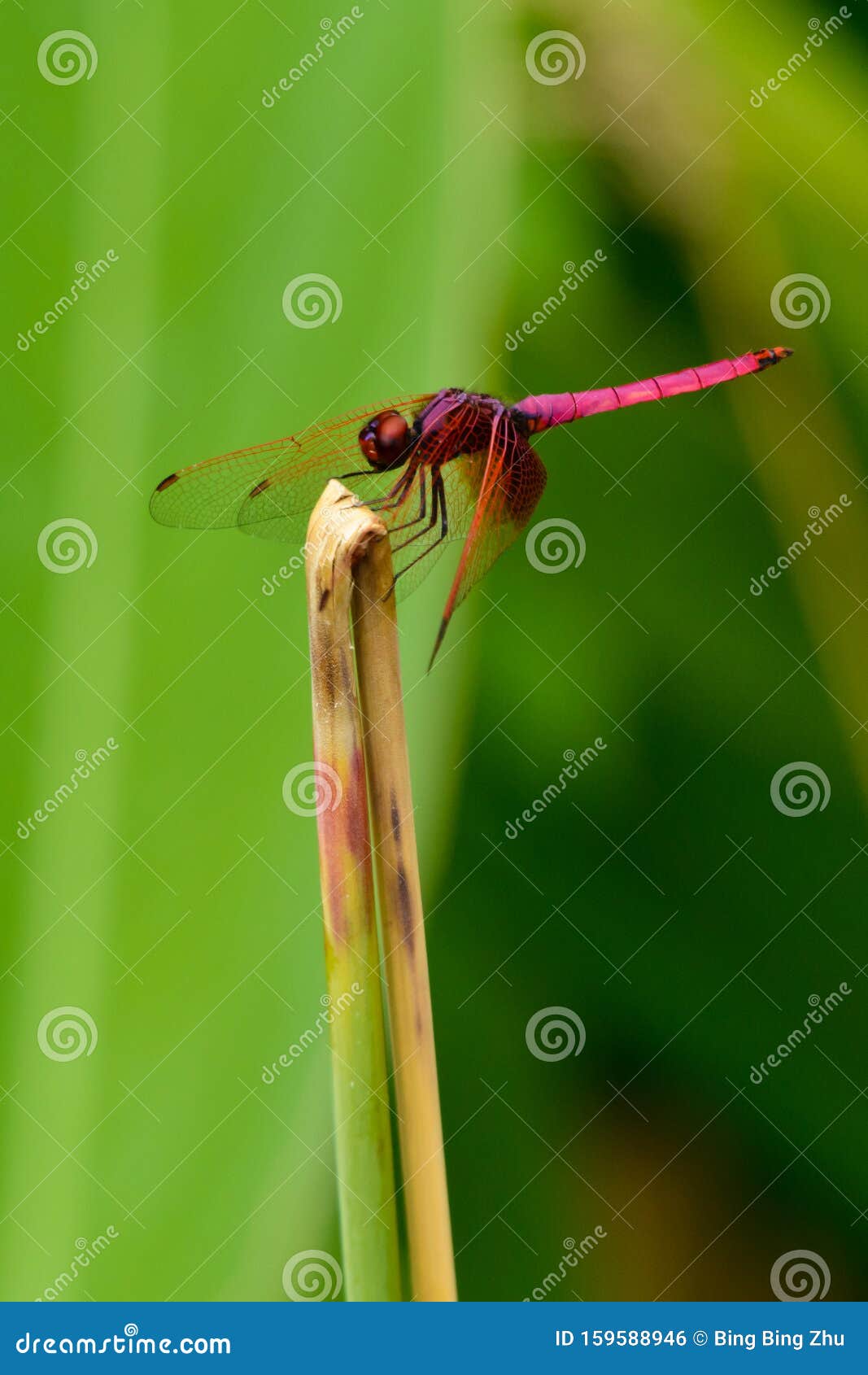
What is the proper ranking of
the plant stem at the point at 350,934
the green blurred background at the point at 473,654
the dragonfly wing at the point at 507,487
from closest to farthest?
the plant stem at the point at 350,934 → the green blurred background at the point at 473,654 → the dragonfly wing at the point at 507,487

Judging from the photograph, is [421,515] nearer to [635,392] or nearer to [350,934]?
[635,392]

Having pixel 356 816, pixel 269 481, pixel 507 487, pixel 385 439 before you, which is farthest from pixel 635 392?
pixel 356 816

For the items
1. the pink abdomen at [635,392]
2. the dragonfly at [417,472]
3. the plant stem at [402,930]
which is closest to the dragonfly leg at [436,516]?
the dragonfly at [417,472]

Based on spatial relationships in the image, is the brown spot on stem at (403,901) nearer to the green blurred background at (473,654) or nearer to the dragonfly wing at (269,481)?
the green blurred background at (473,654)

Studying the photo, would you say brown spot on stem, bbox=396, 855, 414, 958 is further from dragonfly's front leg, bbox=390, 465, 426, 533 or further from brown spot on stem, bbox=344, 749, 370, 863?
dragonfly's front leg, bbox=390, 465, 426, 533

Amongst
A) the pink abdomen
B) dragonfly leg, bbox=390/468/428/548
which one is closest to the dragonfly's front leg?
dragonfly leg, bbox=390/468/428/548
